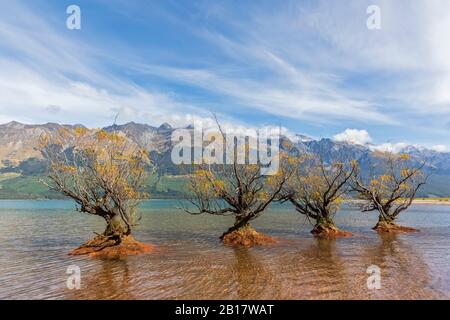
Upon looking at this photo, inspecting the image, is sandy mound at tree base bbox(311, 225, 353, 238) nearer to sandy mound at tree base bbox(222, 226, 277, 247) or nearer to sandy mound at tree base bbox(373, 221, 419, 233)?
sandy mound at tree base bbox(373, 221, 419, 233)

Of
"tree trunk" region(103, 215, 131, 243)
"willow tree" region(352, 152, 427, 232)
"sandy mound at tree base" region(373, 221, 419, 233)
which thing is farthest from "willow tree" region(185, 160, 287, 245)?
"sandy mound at tree base" region(373, 221, 419, 233)

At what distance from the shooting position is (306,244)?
39.1 meters

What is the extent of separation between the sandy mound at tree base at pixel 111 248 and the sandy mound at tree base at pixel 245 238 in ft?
32.5

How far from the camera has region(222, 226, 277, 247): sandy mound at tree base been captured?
38.8 metres

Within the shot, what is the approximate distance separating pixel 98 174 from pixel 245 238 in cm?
1756

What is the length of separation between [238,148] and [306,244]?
13476mm

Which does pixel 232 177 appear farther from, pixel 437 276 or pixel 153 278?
pixel 437 276

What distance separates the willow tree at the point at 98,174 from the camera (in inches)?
1297

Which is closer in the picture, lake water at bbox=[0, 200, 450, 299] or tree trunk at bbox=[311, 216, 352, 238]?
lake water at bbox=[0, 200, 450, 299]

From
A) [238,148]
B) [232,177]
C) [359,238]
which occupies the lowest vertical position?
[359,238]

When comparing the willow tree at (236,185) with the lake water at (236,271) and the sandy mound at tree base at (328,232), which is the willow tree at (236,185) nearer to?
the lake water at (236,271)

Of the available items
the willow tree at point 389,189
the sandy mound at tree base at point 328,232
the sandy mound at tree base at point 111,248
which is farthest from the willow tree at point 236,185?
the willow tree at point 389,189

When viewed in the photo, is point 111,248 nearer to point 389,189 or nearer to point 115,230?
point 115,230
